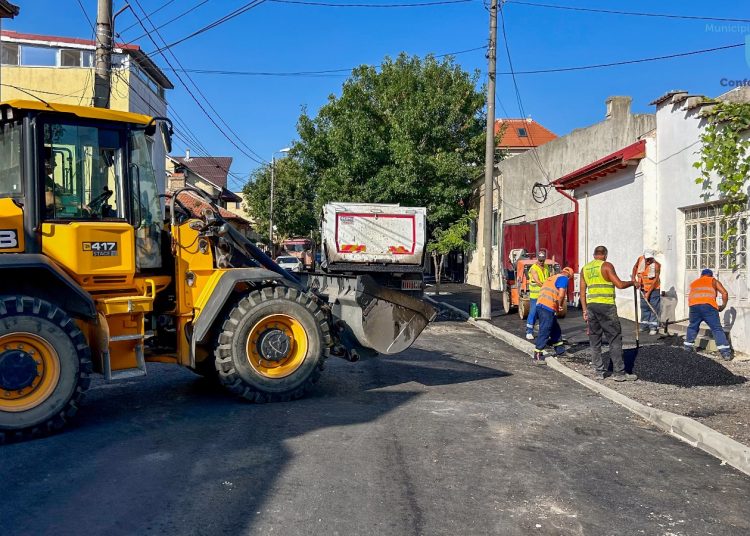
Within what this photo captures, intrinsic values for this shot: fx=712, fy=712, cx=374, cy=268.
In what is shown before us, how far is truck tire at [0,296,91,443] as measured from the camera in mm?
6035

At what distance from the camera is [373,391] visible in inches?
336

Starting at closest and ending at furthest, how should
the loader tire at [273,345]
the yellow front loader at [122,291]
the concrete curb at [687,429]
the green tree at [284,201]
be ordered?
the concrete curb at [687,429]
the yellow front loader at [122,291]
the loader tire at [273,345]
the green tree at [284,201]

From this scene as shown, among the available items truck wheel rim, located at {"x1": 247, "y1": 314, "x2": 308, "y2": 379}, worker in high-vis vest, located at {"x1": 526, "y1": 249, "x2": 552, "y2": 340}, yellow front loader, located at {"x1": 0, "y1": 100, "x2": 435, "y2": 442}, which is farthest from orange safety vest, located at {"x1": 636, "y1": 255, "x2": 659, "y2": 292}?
truck wheel rim, located at {"x1": 247, "y1": 314, "x2": 308, "y2": 379}

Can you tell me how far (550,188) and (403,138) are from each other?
7372 mm

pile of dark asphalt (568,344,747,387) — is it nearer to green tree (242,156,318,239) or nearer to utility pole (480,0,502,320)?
utility pole (480,0,502,320)

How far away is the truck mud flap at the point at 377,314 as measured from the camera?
8289 millimetres

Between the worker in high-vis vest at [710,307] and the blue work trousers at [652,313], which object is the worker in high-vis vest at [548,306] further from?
the blue work trousers at [652,313]

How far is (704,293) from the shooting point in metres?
11.1

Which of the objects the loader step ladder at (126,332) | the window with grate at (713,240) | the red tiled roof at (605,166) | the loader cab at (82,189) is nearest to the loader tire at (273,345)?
the loader step ladder at (126,332)

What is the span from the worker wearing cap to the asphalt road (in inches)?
257

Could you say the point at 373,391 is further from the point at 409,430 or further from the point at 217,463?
the point at 217,463

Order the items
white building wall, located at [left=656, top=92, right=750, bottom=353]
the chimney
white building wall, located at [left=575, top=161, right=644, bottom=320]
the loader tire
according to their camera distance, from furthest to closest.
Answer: the chimney, white building wall, located at [left=575, top=161, right=644, bottom=320], white building wall, located at [left=656, top=92, right=750, bottom=353], the loader tire

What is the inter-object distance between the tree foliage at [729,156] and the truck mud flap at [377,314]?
20.9ft

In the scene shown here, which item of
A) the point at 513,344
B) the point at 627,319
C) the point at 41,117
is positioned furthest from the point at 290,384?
the point at 627,319
